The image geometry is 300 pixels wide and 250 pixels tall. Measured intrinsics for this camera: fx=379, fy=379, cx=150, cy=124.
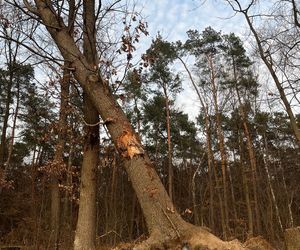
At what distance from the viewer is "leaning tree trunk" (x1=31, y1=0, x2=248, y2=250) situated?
15.4ft

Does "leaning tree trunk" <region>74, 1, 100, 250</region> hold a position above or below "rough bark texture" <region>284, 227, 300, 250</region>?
above

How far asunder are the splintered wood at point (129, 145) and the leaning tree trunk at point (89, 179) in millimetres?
701

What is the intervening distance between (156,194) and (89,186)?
1.71 metres

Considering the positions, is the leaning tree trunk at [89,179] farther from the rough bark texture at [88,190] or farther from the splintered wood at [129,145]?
the splintered wood at [129,145]

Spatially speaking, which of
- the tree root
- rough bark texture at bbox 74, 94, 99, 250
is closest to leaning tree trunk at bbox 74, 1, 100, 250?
rough bark texture at bbox 74, 94, 99, 250

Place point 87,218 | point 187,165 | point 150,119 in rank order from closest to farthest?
point 87,218 < point 150,119 < point 187,165

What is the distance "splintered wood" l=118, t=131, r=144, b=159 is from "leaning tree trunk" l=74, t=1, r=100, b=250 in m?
0.70

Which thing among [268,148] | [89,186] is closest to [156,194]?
[89,186]

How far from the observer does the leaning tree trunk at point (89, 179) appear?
6.09 m

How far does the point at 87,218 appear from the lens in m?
6.14

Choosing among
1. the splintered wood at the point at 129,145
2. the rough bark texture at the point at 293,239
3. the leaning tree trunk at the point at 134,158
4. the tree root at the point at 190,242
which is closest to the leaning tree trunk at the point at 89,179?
the leaning tree trunk at the point at 134,158

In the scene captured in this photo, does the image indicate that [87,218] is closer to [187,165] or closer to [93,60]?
[93,60]

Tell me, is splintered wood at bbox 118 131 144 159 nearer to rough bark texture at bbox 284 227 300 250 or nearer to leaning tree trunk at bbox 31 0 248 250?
leaning tree trunk at bbox 31 0 248 250

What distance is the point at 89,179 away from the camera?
632 cm
